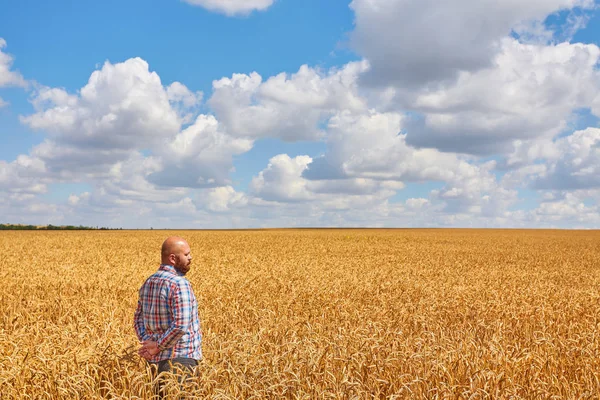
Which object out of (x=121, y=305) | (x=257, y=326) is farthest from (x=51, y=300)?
(x=257, y=326)

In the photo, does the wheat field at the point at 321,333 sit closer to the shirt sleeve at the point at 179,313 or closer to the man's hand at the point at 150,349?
the man's hand at the point at 150,349

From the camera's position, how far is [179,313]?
184 inches

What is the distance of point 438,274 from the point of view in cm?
1831

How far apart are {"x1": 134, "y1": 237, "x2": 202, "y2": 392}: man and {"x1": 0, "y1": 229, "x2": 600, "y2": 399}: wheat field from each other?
29 centimetres

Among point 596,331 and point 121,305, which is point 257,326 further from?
point 596,331

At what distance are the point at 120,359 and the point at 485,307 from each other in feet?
27.7

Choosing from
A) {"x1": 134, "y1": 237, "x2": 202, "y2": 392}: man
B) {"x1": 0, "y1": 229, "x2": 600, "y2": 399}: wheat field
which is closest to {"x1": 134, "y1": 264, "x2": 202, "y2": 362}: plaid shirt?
{"x1": 134, "y1": 237, "x2": 202, "y2": 392}: man

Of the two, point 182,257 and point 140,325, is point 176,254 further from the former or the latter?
point 140,325

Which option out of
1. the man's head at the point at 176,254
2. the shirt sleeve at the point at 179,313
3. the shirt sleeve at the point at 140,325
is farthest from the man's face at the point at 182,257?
the shirt sleeve at the point at 140,325

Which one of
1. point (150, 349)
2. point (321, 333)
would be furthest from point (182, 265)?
point (321, 333)

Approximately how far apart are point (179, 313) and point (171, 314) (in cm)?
20

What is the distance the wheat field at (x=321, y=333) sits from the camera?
17.6 feet

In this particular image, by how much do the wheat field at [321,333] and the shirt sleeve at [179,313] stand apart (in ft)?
1.61

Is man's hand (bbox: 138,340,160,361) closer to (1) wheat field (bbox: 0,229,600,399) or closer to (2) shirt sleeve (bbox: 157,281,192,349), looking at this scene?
(2) shirt sleeve (bbox: 157,281,192,349)
